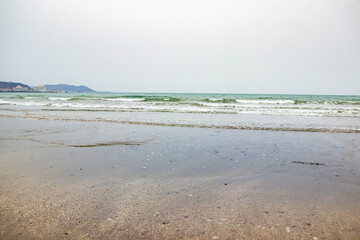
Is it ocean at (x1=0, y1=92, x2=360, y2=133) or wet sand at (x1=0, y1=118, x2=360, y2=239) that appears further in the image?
ocean at (x1=0, y1=92, x2=360, y2=133)

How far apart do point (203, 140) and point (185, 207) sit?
4.79 metres

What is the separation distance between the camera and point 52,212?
2.92m

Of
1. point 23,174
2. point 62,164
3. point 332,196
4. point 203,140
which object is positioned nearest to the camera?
point 332,196

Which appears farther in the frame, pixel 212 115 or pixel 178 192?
pixel 212 115

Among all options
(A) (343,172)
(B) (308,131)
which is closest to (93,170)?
(A) (343,172)

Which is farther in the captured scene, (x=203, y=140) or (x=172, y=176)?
(x=203, y=140)

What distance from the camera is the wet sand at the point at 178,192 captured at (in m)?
2.60

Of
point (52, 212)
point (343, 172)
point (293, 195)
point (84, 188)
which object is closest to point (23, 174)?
point (84, 188)

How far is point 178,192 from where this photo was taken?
3.58m

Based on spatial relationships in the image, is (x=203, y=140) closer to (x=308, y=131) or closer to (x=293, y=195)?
(x=293, y=195)

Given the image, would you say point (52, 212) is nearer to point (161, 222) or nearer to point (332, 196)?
point (161, 222)

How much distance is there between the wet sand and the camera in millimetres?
2600

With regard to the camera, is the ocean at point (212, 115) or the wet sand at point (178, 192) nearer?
the wet sand at point (178, 192)

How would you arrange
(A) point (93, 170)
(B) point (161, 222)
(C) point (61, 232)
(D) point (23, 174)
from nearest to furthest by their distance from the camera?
(C) point (61, 232) < (B) point (161, 222) < (D) point (23, 174) < (A) point (93, 170)
